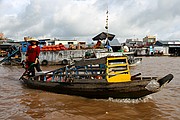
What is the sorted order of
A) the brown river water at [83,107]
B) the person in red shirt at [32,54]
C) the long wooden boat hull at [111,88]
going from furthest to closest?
1. the person in red shirt at [32,54]
2. the long wooden boat hull at [111,88]
3. the brown river water at [83,107]

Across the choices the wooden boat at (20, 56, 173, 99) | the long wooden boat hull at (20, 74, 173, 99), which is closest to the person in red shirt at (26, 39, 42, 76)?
the wooden boat at (20, 56, 173, 99)

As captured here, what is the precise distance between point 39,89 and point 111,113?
13.8 ft

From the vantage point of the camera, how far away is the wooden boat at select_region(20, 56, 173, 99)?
22.5ft

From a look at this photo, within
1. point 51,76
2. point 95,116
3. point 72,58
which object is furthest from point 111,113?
point 72,58

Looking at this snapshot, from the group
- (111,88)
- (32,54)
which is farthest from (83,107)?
(32,54)

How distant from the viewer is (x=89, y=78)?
793 cm

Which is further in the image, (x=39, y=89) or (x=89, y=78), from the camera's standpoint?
(x=39, y=89)

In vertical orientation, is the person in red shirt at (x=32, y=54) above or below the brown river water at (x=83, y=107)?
above

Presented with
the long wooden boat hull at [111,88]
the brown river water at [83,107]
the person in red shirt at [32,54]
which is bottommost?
the brown river water at [83,107]

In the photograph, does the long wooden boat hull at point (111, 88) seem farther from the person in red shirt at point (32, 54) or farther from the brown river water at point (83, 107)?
the person in red shirt at point (32, 54)

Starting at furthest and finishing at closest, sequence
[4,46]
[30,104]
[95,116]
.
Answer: [4,46], [30,104], [95,116]

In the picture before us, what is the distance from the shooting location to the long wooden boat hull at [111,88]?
6773mm

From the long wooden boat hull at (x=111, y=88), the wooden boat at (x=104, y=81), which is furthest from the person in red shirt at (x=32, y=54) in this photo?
the long wooden boat hull at (x=111, y=88)

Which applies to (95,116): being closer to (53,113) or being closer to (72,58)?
(53,113)
